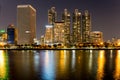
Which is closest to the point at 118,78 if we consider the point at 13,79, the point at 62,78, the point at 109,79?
the point at 109,79

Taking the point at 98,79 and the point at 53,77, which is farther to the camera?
the point at 53,77

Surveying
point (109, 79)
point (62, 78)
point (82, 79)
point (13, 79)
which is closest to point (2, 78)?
point (13, 79)

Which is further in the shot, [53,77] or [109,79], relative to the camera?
[53,77]

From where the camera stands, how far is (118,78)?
123 ft

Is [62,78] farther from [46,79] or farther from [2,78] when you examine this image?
[2,78]

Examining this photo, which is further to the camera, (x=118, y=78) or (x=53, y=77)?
(x=53, y=77)

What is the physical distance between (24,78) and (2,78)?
2.77 metres

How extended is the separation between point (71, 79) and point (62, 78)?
5.05 feet

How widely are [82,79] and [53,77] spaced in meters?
4.30

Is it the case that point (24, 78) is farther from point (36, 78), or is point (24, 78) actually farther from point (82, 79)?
point (82, 79)

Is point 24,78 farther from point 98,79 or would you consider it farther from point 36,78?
point 98,79

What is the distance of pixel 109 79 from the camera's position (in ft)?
123

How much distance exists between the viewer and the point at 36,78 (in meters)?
39.0

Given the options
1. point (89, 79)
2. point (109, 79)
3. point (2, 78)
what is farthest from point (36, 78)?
point (109, 79)
